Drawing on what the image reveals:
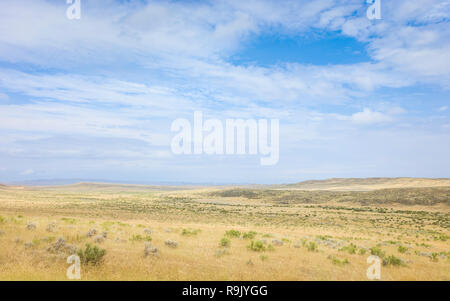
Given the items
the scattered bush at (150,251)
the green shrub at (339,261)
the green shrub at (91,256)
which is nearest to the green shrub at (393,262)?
the green shrub at (339,261)

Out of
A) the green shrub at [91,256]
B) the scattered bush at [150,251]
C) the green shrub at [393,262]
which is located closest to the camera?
the green shrub at [91,256]

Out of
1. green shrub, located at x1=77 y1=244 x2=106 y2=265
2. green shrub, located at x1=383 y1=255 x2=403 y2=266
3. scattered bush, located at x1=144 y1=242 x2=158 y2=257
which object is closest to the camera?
green shrub, located at x1=77 y1=244 x2=106 y2=265

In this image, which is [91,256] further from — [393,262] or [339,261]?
[393,262]

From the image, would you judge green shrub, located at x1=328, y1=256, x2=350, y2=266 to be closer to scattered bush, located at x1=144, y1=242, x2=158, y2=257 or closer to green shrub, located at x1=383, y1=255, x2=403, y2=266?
green shrub, located at x1=383, y1=255, x2=403, y2=266

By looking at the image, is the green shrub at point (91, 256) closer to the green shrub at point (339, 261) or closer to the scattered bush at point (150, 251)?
the scattered bush at point (150, 251)

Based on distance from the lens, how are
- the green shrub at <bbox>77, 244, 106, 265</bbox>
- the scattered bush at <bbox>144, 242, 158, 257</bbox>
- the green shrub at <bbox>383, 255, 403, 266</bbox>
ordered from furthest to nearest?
the green shrub at <bbox>383, 255, 403, 266</bbox>, the scattered bush at <bbox>144, 242, 158, 257</bbox>, the green shrub at <bbox>77, 244, 106, 265</bbox>

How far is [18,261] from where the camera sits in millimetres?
11539

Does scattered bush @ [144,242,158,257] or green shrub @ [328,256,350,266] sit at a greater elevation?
scattered bush @ [144,242,158,257]

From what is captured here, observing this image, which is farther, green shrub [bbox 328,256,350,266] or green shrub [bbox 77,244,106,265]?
green shrub [bbox 328,256,350,266]

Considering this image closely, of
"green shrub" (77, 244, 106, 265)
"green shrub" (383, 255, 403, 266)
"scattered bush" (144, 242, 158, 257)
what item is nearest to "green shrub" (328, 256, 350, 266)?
"green shrub" (383, 255, 403, 266)
